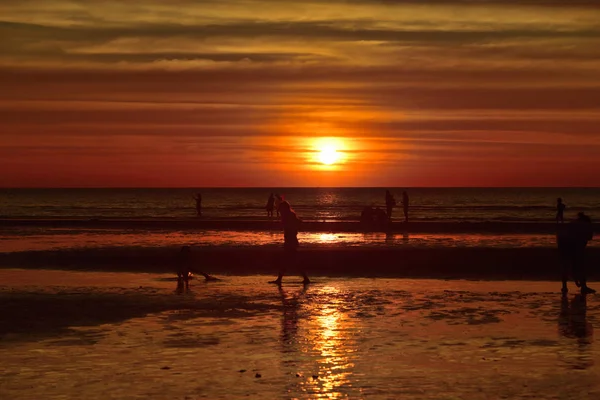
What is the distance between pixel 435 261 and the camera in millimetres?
29516

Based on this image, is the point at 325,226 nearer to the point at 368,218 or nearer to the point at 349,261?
the point at 368,218

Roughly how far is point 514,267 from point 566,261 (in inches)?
251

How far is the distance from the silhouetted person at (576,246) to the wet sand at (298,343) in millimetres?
719

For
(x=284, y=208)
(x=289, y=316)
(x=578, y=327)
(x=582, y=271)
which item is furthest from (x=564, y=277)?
(x=289, y=316)

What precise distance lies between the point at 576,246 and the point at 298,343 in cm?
999

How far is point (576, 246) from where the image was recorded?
2134 centimetres

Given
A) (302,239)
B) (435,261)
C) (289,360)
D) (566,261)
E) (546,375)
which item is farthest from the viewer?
(302,239)

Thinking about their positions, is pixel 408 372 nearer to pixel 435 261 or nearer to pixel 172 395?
pixel 172 395

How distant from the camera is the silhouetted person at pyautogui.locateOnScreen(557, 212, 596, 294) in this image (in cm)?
2097

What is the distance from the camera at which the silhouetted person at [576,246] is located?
20969 millimetres

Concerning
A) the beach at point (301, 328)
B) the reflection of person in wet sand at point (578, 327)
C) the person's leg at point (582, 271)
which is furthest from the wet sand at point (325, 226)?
the reflection of person in wet sand at point (578, 327)

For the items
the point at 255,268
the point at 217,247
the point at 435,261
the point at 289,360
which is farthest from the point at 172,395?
the point at 217,247

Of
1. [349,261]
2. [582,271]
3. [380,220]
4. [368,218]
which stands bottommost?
[349,261]

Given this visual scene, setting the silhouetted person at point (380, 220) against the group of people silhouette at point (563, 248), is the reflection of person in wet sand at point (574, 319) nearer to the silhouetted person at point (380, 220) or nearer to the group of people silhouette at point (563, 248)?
the group of people silhouette at point (563, 248)
